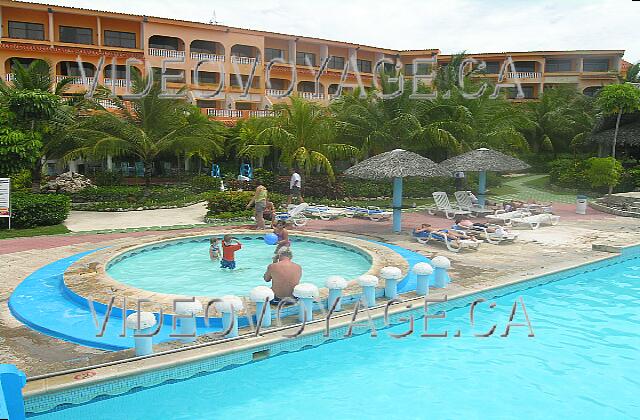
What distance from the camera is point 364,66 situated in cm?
4725

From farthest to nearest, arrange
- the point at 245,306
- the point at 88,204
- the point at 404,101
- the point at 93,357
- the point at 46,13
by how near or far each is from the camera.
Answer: the point at 46,13
the point at 404,101
the point at 88,204
the point at 245,306
the point at 93,357

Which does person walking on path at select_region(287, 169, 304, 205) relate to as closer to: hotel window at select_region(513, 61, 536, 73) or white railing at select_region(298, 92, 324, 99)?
white railing at select_region(298, 92, 324, 99)

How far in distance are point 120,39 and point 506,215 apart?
3110cm

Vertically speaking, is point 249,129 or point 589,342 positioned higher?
point 249,129

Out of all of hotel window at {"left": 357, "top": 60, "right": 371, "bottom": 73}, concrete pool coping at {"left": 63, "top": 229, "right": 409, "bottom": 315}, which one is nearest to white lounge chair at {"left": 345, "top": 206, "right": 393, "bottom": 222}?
concrete pool coping at {"left": 63, "top": 229, "right": 409, "bottom": 315}

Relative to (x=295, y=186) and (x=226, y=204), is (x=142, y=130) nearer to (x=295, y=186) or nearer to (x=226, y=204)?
(x=226, y=204)

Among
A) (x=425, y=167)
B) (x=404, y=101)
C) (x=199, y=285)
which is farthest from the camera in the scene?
(x=404, y=101)

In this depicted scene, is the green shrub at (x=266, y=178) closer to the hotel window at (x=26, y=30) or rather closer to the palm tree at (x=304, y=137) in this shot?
the palm tree at (x=304, y=137)

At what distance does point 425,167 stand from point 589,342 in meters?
7.67

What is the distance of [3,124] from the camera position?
→ 17.3 metres

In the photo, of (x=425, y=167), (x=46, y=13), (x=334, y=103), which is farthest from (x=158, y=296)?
(x=46, y=13)

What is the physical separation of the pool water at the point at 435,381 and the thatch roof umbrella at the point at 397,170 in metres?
6.18

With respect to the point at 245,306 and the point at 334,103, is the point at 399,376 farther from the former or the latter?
the point at 334,103

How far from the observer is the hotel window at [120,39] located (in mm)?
36875
